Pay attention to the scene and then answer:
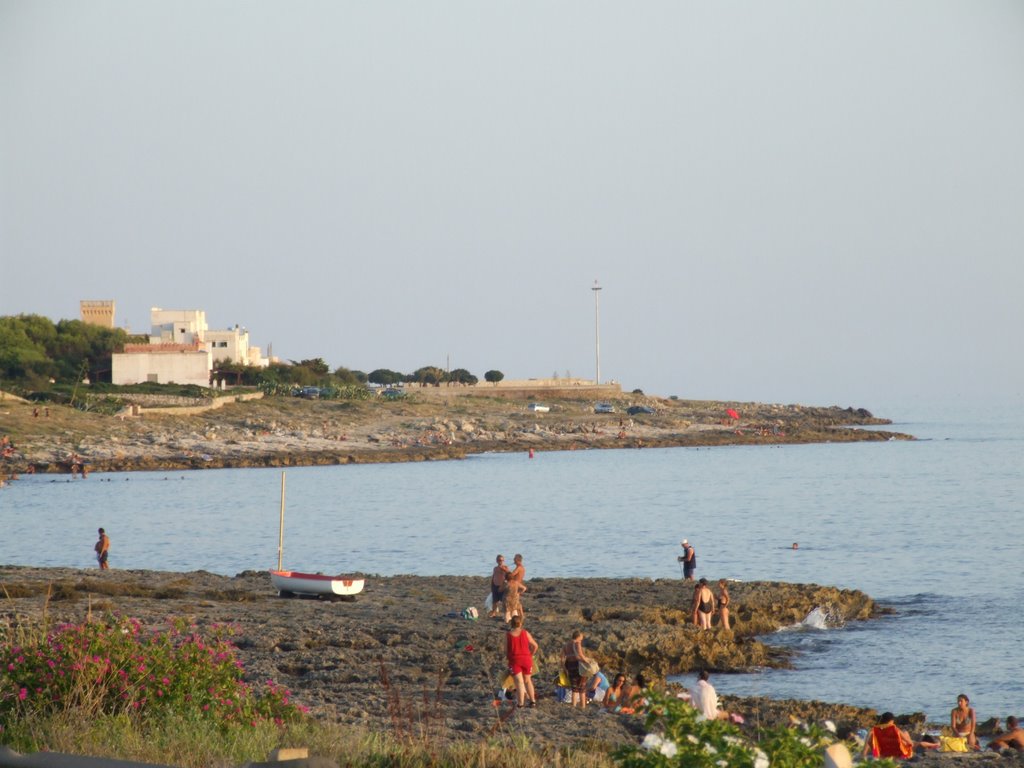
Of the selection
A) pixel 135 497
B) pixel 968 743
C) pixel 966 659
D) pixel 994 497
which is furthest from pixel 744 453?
pixel 968 743

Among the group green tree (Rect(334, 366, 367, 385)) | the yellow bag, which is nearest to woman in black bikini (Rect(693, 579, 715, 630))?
the yellow bag

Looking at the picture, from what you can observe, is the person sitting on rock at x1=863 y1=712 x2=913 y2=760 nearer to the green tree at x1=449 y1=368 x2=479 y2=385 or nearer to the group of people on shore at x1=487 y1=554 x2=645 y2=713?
the group of people on shore at x1=487 y1=554 x2=645 y2=713

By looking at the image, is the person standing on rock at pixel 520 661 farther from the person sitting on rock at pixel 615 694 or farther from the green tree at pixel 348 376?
the green tree at pixel 348 376

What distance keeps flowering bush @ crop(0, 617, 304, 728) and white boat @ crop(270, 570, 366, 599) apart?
14.2 m

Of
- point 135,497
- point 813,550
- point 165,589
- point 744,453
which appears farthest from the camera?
point 744,453

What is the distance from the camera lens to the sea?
23562 millimetres

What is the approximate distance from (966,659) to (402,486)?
49454mm

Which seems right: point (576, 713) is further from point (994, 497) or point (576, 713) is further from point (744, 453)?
point (744, 453)

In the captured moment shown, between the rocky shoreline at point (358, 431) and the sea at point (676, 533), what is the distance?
2.00 meters

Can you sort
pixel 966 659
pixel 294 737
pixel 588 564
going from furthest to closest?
pixel 588 564 → pixel 966 659 → pixel 294 737

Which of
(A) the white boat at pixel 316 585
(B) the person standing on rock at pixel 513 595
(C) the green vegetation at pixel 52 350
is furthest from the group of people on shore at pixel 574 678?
(C) the green vegetation at pixel 52 350

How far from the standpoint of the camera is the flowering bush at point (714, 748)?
6.55 m

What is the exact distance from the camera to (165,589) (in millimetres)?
25594

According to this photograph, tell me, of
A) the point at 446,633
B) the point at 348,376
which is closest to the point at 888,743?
the point at 446,633
